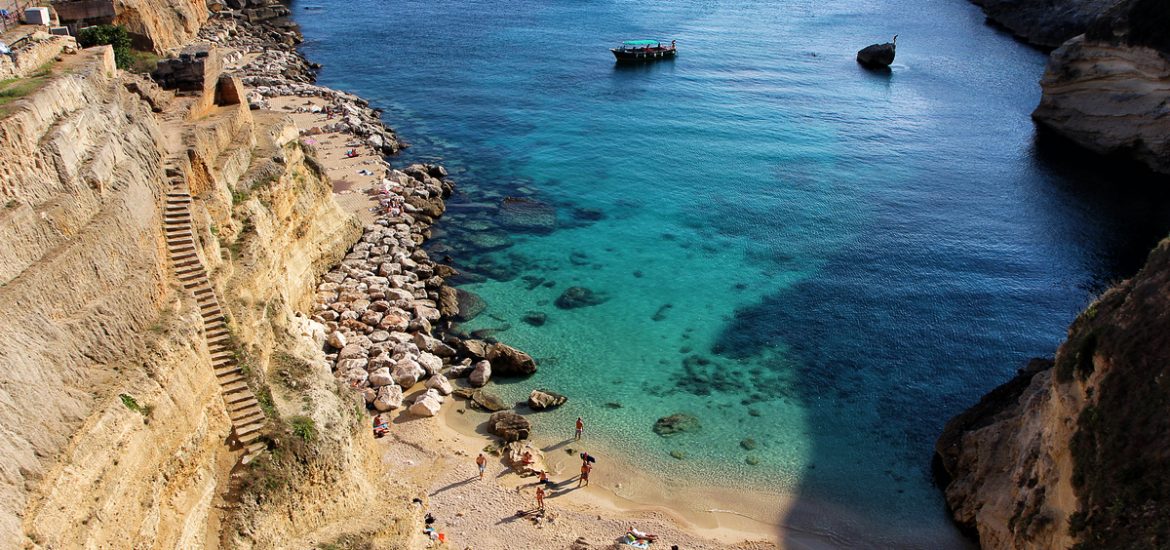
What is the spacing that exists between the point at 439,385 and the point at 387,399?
7.74 feet

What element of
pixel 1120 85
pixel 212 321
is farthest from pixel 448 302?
pixel 1120 85

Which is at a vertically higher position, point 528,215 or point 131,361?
point 131,361

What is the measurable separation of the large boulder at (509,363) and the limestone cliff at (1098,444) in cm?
1892

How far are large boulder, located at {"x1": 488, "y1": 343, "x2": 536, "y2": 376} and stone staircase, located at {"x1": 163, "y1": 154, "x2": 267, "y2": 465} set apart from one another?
1375 cm

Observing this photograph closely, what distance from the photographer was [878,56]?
86.9 meters

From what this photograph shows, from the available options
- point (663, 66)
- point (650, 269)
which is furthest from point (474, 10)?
point (650, 269)

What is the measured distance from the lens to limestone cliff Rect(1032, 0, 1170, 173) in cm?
5669

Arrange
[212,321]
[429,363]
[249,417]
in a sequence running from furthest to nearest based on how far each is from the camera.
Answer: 1. [429,363]
2. [212,321]
3. [249,417]

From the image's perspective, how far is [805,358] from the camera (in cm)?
3712

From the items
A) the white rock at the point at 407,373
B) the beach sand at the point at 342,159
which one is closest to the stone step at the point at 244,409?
the white rock at the point at 407,373

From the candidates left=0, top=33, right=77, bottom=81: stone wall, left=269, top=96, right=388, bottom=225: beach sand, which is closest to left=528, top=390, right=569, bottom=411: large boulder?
left=269, top=96, right=388, bottom=225: beach sand

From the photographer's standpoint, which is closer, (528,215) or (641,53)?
(528,215)

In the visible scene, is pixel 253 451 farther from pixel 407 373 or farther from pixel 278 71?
pixel 278 71

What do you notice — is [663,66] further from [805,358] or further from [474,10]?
[805,358]
